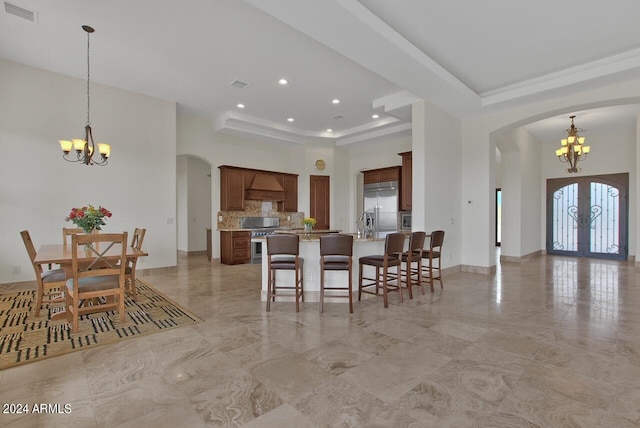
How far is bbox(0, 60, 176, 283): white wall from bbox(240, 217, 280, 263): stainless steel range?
79.3 inches

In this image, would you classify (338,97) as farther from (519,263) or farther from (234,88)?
(519,263)

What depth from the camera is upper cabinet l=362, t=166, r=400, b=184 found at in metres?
8.37

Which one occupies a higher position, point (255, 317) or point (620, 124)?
point (620, 124)

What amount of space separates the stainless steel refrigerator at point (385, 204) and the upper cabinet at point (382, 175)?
116 millimetres

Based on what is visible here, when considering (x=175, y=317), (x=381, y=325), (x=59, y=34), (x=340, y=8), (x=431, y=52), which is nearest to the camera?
(x=340, y=8)

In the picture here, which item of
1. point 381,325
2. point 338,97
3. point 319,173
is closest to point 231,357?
point 381,325

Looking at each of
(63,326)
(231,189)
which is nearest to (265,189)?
(231,189)

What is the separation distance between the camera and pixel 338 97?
5984 mm

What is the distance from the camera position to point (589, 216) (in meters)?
8.53

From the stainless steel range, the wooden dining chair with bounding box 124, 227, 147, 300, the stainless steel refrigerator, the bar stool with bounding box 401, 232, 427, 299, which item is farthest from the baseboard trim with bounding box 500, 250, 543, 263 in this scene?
the wooden dining chair with bounding box 124, 227, 147, 300

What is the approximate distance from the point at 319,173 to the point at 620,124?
25.6 ft

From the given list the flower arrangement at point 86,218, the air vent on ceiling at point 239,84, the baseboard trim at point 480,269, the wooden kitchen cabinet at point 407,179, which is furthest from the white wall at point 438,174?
the flower arrangement at point 86,218

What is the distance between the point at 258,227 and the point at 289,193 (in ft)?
4.55

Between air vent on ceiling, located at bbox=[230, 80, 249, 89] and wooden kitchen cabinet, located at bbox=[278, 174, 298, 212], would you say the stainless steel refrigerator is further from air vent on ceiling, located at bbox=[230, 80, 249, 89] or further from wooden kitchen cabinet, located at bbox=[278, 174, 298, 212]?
air vent on ceiling, located at bbox=[230, 80, 249, 89]
